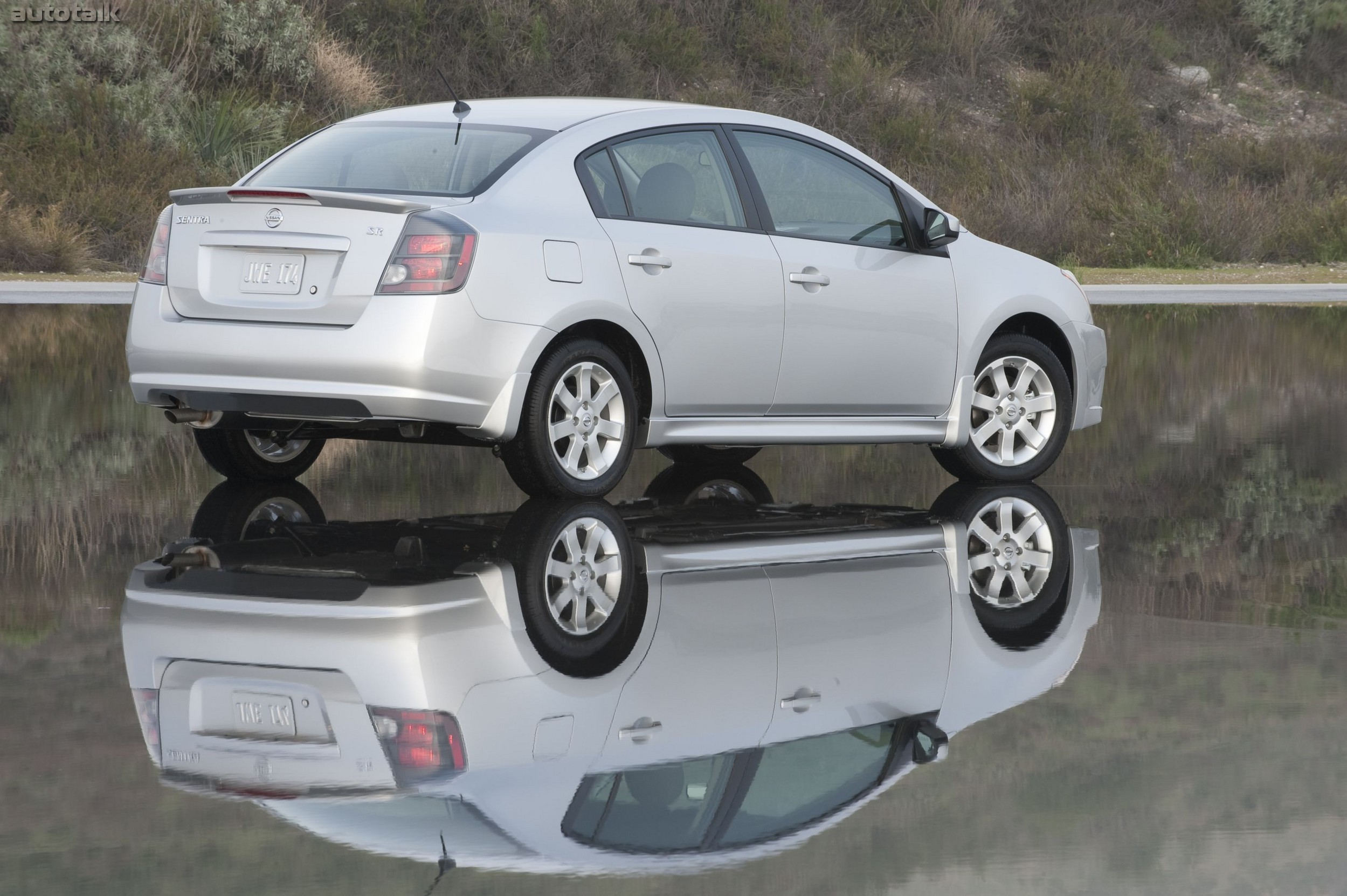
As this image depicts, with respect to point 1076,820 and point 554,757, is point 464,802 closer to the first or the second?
point 554,757

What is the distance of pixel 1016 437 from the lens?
33.2ft

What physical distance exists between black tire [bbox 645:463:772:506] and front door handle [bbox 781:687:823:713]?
377 cm

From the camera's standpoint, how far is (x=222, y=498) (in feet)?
29.8

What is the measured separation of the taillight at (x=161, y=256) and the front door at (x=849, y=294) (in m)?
2.47

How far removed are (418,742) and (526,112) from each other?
457 cm

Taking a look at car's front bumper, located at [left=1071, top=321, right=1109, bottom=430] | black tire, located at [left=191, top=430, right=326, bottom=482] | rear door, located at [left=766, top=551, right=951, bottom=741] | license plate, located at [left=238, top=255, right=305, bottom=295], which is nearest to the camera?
rear door, located at [left=766, top=551, right=951, bottom=741]

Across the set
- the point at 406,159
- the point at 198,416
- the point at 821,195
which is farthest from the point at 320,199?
the point at 821,195

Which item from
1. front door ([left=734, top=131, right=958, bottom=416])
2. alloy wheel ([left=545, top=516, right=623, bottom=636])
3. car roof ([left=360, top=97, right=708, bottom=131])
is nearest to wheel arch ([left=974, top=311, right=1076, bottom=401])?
front door ([left=734, top=131, right=958, bottom=416])

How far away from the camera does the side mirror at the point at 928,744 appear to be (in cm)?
477

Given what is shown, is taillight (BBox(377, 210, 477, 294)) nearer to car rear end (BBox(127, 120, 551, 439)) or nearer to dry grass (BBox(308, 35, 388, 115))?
car rear end (BBox(127, 120, 551, 439))

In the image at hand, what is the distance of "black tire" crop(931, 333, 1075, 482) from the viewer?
32.3 feet

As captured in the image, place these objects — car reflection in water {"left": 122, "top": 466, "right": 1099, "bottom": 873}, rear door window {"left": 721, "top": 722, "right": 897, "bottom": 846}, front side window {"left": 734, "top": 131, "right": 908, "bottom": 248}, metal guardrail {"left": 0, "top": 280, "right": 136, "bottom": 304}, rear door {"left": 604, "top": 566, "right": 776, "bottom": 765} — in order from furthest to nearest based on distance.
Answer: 1. metal guardrail {"left": 0, "top": 280, "right": 136, "bottom": 304}
2. front side window {"left": 734, "top": 131, "right": 908, "bottom": 248}
3. rear door {"left": 604, "top": 566, "right": 776, "bottom": 765}
4. car reflection in water {"left": 122, "top": 466, "right": 1099, "bottom": 873}
5. rear door window {"left": 721, "top": 722, "right": 897, "bottom": 846}

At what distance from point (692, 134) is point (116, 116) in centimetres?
2227

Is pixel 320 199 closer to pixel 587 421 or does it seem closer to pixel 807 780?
pixel 587 421
